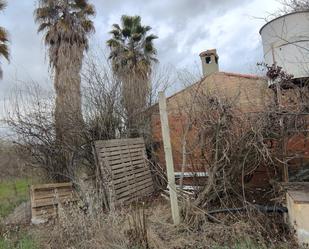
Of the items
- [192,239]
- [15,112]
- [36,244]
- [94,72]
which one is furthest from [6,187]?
[192,239]

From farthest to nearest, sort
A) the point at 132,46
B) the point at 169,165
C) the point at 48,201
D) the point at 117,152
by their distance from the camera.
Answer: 1. the point at 132,46
2. the point at 117,152
3. the point at 48,201
4. the point at 169,165

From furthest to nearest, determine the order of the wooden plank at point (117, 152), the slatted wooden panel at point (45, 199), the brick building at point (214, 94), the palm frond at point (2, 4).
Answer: the palm frond at point (2, 4), the wooden plank at point (117, 152), the slatted wooden panel at point (45, 199), the brick building at point (214, 94)

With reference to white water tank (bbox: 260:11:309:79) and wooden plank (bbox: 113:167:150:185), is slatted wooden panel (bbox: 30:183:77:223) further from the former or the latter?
white water tank (bbox: 260:11:309:79)

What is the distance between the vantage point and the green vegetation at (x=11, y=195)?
38.0ft

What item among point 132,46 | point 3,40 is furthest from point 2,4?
point 132,46

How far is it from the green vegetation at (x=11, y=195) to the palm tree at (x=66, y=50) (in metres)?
2.48

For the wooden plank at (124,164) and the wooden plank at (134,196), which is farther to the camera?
the wooden plank at (124,164)

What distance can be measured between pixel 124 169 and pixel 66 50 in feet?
22.4

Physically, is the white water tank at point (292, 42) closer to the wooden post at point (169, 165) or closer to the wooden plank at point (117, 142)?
the wooden post at point (169, 165)

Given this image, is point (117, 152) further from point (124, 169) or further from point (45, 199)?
point (45, 199)

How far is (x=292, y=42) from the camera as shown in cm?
704

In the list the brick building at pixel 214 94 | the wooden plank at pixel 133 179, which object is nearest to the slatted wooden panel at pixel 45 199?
the wooden plank at pixel 133 179

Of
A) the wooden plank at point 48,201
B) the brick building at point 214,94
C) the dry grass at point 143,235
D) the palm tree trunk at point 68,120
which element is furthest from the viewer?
the palm tree trunk at point 68,120

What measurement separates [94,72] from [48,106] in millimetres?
1924
